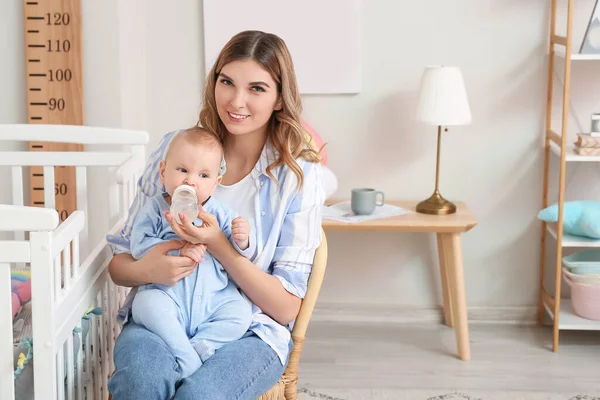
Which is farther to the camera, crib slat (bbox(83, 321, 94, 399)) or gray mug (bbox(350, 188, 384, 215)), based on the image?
gray mug (bbox(350, 188, 384, 215))

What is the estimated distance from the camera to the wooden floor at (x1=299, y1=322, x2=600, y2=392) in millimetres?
2629

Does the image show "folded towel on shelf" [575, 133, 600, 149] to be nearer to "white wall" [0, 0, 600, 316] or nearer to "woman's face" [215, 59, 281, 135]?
"white wall" [0, 0, 600, 316]

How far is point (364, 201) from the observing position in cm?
278

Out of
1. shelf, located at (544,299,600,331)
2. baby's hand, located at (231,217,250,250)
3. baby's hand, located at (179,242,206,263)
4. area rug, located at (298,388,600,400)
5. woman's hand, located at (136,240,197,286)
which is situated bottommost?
area rug, located at (298,388,600,400)

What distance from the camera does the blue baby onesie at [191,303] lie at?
1609mm

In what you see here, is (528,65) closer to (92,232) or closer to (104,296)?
(92,232)

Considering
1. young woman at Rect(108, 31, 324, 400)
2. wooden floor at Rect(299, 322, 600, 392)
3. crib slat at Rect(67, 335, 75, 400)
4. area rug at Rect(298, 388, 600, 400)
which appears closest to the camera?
crib slat at Rect(67, 335, 75, 400)

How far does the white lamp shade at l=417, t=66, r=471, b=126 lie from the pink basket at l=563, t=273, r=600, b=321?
642mm

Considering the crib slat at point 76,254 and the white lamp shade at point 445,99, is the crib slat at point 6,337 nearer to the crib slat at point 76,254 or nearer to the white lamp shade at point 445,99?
the crib slat at point 76,254

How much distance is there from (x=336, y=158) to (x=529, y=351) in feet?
3.02

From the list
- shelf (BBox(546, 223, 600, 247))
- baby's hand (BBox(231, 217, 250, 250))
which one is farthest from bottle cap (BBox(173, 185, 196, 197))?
shelf (BBox(546, 223, 600, 247))

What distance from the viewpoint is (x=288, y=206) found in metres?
1.81

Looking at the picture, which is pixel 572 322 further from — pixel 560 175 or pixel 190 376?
pixel 190 376

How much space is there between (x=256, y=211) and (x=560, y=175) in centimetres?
129
